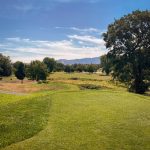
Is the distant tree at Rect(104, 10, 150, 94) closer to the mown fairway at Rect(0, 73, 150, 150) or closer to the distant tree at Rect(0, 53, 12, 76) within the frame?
the mown fairway at Rect(0, 73, 150, 150)

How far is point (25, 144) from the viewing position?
50.1 feet

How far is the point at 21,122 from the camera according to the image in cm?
1967

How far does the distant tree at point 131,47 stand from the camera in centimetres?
5481

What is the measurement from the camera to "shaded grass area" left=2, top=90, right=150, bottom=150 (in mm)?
15492

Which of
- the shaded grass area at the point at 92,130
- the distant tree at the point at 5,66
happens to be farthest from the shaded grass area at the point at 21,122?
the distant tree at the point at 5,66

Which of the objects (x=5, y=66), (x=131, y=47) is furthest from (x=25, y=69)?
(x=131, y=47)

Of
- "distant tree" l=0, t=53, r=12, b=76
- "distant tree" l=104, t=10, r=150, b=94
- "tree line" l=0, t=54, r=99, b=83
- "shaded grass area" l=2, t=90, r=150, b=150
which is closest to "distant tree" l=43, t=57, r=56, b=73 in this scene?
"tree line" l=0, t=54, r=99, b=83

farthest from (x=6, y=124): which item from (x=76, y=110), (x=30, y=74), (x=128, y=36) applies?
(x=30, y=74)

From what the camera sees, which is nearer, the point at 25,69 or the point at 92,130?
the point at 92,130

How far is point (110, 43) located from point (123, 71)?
17.8 ft

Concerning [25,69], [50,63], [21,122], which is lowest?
[21,122]

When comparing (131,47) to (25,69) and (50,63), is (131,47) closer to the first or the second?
(25,69)

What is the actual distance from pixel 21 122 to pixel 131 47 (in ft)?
127

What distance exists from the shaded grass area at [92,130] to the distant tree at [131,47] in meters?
30.5
